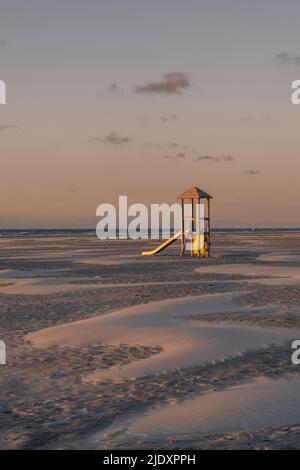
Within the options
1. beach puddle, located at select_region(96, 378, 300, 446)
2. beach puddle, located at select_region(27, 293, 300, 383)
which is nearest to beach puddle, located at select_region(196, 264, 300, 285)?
beach puddle, located at select_region(27, 293, 300, 383)

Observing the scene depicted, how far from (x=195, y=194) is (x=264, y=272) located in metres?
12.6

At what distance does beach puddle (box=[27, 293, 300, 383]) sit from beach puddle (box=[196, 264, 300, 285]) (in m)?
6.83

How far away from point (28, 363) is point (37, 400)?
1834 millimetres

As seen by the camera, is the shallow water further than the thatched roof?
No

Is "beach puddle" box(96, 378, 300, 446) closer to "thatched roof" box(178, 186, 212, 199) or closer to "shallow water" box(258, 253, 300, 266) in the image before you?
"shallow water" box(258, 253, 300, 266)

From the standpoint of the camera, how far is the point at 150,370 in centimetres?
774

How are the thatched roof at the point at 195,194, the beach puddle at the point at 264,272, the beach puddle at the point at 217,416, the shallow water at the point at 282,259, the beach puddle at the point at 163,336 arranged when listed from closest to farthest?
the beach puddle at the point at 217,416 → the beach puddle at the point at 163,336 → the beach puddle at the point at 264,272 → the shallow water at the point at 282,259 → the thatched roof at the point at 195,194

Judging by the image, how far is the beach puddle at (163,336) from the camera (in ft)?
26.4

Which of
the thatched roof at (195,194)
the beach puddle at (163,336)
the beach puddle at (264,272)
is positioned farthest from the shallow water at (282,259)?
the beach puddle at (163,336)

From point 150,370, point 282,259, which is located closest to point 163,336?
point 150,370

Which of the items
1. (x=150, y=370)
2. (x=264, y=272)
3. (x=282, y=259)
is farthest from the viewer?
(x=282, y=259)

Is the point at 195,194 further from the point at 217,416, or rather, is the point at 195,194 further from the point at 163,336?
the point at 217,416

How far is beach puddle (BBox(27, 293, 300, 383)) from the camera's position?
8.05 meters

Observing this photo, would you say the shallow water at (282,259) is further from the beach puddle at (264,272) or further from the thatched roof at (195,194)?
the thatched roof at (195,194)
